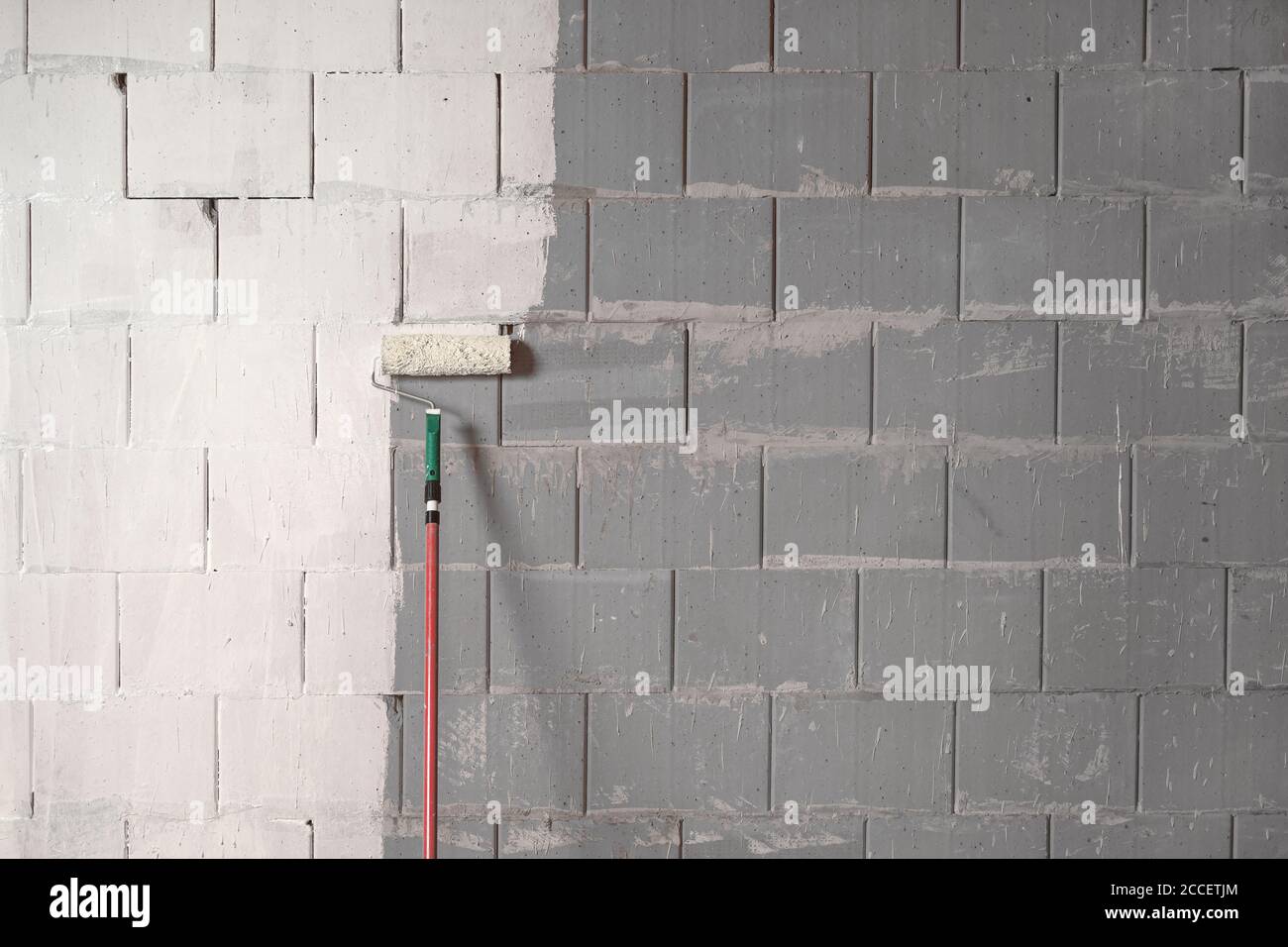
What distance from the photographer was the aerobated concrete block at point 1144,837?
3.06 m

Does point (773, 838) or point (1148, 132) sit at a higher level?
point (1148, 132)

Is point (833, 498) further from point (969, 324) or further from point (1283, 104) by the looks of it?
point (1283, 104)

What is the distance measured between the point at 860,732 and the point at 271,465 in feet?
4.31

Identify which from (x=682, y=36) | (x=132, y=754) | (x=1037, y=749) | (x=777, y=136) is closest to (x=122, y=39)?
(x=682, y=36)

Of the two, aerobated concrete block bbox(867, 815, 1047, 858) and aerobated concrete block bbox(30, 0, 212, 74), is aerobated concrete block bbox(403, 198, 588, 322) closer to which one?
aerobated concrete block bbox(30, 0, 212, 74)

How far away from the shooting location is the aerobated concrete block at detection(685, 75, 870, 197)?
3051 millimetres

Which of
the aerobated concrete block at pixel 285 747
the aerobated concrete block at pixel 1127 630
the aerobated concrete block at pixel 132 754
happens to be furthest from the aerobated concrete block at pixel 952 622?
the aerobated concrete block at pixel 132 754

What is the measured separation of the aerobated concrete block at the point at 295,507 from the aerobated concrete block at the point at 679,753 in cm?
60

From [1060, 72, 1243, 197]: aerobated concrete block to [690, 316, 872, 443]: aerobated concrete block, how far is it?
1.84ft

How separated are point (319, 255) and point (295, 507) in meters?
0.51

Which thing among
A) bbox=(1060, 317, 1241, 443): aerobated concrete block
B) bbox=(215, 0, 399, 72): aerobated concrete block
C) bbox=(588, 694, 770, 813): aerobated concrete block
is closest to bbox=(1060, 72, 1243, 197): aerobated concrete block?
bbox=(1060, 317, 1241, 443): aerobated concrete block

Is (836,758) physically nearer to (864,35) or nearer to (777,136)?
(777,136)

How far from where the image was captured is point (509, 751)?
3.07 meters

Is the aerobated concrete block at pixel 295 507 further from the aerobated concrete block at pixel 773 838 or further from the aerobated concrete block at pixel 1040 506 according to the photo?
the aerobated concrete block at pixel 1040 506
